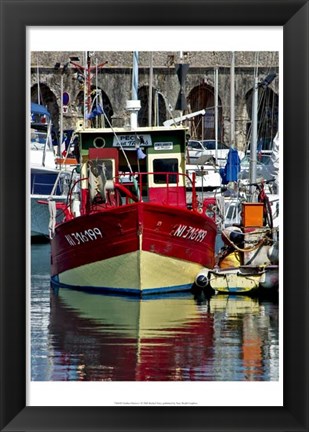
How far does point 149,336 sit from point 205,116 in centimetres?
1196

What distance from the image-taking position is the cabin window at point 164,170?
51.0 feet

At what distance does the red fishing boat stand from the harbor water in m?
0.59

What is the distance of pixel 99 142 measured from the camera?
16.1 meters

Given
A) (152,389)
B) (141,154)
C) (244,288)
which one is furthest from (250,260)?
(152,389)

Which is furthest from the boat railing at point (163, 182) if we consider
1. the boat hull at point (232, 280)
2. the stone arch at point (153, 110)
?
the stone arch at point (153, 110)

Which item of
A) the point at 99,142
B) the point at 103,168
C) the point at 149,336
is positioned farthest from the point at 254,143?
the point at 149,336

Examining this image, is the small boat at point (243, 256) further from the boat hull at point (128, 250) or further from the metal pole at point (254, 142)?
the metal pole at point (254, 142)

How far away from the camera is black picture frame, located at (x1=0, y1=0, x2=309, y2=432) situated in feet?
23.5

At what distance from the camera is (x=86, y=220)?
14.9m

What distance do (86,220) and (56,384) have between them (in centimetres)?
756

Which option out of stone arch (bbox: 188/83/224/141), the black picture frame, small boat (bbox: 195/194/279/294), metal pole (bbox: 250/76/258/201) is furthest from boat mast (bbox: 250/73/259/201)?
the black picture frame

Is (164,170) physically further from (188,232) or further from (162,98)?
(162,98)
